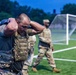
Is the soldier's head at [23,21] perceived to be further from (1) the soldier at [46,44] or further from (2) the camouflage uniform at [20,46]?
(1) the soldier at [46,44]

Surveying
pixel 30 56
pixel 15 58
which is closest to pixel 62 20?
pixel 30 56

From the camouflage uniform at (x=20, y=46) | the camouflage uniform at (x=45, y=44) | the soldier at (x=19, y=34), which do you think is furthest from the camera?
the camouflage uniform at (x=45, y=44)

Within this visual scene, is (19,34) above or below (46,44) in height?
above

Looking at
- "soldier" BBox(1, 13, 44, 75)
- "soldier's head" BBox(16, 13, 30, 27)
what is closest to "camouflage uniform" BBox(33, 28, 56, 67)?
"soldier" BBox(1, 13, 44, 75)

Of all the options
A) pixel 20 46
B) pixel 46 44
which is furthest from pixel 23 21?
pixel 46 44

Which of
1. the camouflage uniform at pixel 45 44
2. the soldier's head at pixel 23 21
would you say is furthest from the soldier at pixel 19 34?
the camouflage uniform at pixel 45 44

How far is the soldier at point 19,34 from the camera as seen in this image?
4578mm

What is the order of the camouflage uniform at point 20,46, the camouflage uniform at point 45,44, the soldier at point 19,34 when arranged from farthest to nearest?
the camouflage uniform at point 45,44
the camouflage uniform at point 20,46
the soldier at point 19,34

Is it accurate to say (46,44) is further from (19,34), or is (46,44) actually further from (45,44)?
(19,34)

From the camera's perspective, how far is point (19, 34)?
195 inches

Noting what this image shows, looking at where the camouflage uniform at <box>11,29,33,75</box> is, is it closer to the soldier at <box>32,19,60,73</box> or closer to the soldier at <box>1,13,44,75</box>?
the soldier at <box>1,13,44,75</box>

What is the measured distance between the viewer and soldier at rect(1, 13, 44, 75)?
4.58 m

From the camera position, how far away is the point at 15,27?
452 cm

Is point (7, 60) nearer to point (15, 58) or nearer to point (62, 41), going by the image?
point (15, 58)
